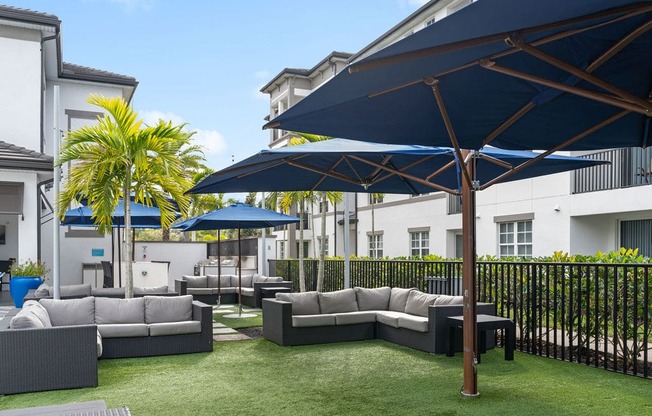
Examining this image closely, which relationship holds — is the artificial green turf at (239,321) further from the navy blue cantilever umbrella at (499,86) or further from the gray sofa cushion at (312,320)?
the navy blue cantilever umbrella at (499,86)

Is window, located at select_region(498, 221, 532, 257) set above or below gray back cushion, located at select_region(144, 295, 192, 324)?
above

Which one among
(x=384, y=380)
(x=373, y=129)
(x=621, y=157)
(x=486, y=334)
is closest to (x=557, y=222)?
(x=621, y=157)

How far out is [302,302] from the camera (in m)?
9.60

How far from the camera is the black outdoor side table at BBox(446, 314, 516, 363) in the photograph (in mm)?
7695

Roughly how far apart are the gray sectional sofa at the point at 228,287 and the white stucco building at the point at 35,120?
12.7 ft

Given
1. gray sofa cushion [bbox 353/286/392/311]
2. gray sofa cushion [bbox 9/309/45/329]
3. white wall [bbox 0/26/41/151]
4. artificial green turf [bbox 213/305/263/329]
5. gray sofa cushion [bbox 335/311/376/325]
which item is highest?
white wall [bbox 0/26/41/151]

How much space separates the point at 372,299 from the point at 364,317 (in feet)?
2.11

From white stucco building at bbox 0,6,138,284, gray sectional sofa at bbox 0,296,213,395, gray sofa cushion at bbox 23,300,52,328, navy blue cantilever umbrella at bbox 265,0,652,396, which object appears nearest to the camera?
navy blue cantilever umbrella at bbox 265,0,652,396

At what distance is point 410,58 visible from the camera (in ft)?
10.6

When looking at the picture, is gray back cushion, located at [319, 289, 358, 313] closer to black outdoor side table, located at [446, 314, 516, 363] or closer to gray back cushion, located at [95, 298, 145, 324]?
black outdoor side table, located at [446, 314, 516, 363]

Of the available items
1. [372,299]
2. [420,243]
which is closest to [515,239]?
[420,243]

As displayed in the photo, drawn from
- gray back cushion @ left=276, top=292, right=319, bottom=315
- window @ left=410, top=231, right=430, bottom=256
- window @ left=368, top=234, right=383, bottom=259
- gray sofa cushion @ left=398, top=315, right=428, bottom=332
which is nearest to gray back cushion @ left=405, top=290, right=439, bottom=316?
gray sofa cushion @ left=398, top=315, right=428, bottom=332

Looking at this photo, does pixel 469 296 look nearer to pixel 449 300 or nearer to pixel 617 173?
pixel 449 300

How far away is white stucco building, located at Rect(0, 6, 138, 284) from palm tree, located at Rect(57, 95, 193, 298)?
1414mm
